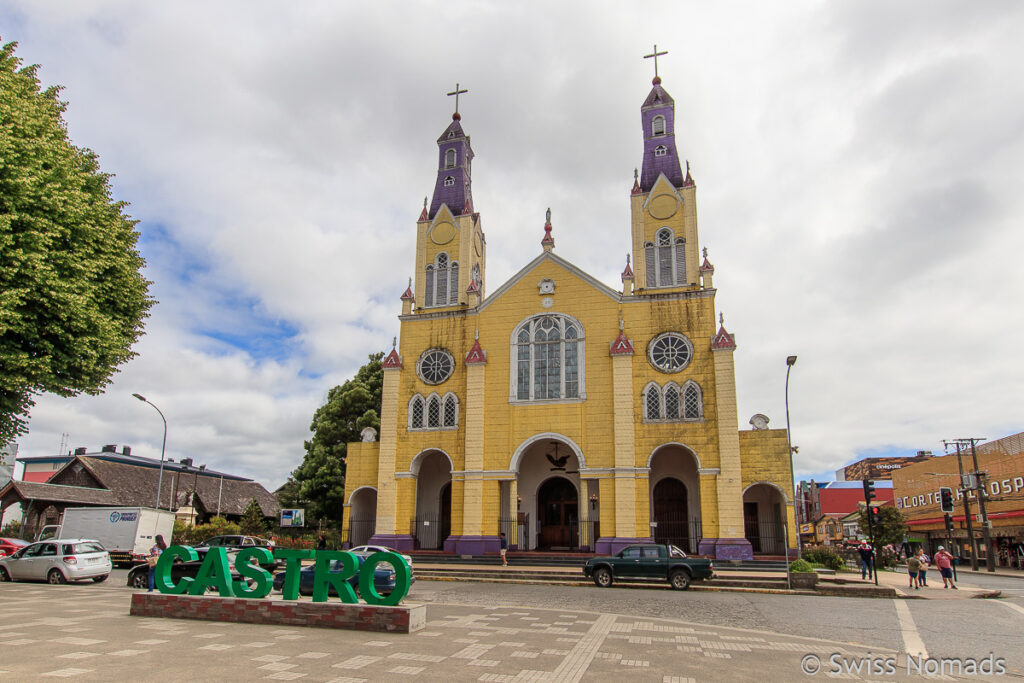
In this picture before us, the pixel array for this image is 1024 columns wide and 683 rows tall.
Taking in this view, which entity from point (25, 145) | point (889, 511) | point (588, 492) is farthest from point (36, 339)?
point (889, 511)

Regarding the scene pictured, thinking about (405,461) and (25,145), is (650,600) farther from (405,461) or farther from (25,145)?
(25,145)

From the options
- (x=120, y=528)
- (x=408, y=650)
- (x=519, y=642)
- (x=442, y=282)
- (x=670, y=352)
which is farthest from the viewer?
(x=442, y=282)

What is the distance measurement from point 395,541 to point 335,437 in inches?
406

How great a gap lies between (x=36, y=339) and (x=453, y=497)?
1748cm

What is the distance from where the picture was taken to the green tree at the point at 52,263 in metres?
15.4

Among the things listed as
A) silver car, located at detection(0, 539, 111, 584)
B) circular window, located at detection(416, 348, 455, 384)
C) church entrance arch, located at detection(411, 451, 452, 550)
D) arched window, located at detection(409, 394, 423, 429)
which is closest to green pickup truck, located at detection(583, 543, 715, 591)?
church entrance arch, located at detection(411, 451, 452, 550)

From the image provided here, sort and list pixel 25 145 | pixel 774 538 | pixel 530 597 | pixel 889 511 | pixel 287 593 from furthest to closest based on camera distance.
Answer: pixel 889 511
pixel 774 538
pixel 530 597
pixel 25 145
pixel 287 593

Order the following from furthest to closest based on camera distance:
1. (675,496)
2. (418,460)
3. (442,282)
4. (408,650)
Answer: (442,282), (418,460), (675,496), (408,650)

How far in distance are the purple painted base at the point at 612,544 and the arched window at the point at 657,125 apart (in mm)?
20014

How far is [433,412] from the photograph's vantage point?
3105cm

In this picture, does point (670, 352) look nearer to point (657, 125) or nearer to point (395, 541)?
point (657, 125)

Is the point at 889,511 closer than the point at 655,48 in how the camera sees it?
No

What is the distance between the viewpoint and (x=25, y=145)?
15.5m

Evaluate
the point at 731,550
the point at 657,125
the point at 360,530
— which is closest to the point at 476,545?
the point at 360,530
